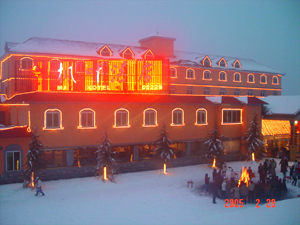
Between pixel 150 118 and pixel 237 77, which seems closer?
pixel 150 118

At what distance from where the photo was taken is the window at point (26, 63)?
3309 cm

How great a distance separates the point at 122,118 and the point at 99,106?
2.59m

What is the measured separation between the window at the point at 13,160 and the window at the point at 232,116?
21.4 m

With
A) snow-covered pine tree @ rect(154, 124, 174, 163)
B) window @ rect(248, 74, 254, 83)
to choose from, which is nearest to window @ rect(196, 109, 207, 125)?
snow-covered pine tree @ rect(154, 124, 174, 163)

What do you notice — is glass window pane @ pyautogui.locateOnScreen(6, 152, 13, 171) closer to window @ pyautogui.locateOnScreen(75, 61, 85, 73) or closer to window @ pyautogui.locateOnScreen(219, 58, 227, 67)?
window @ pyautogui.locateOnScreen(75, 61, 85, 73)

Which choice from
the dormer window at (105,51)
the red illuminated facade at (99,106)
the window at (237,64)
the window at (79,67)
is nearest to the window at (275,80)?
the window at (237,64)

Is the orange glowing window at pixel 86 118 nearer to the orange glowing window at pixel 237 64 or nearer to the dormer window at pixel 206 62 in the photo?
the dormer window at pixel 206 62

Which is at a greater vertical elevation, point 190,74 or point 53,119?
point 190,74

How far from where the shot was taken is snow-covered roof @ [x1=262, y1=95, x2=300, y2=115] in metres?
32.8

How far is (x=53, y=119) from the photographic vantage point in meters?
22.8

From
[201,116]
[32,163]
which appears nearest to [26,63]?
[32,163]

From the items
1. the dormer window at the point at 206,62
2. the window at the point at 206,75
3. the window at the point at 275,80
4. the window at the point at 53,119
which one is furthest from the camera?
the window at the point at 275,80

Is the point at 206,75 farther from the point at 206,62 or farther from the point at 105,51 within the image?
the point at 105,51

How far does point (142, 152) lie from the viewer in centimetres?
2797
